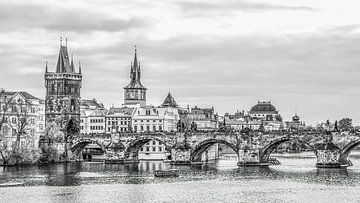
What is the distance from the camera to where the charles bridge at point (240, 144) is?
416 ft

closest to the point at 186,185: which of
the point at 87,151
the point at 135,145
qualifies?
the point at 135,145

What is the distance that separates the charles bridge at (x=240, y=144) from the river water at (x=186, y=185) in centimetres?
349

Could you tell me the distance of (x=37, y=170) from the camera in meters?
122

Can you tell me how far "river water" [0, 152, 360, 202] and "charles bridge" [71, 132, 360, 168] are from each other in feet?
11.5

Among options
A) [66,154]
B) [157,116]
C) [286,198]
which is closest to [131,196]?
[286,198]

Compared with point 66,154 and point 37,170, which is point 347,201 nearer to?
point 37,170

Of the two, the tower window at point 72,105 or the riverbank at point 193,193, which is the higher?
the tower window at point 72,105

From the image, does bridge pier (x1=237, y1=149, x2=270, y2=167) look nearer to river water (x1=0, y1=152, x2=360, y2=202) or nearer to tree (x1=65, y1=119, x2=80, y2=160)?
river water (x1=0, y1=152, x2=360, y2=202)

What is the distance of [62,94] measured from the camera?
16862cm

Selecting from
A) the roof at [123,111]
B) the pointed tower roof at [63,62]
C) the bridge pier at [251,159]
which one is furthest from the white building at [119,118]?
the bridge pier at [251,159]

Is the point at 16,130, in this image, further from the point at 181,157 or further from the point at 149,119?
the point at 149,119

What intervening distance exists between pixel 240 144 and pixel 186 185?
4000 centimetres

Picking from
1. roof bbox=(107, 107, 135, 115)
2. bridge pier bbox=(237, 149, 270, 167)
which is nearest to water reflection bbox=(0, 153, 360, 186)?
bridge pier bbox=(237, 149, 270, 167)

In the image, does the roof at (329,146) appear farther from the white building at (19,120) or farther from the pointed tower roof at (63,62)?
the pointed tower roof at (63,62)
